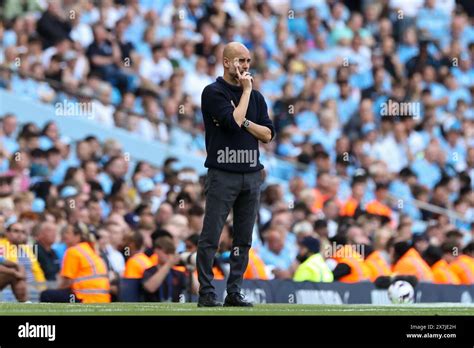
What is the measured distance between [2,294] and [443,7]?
15812mm

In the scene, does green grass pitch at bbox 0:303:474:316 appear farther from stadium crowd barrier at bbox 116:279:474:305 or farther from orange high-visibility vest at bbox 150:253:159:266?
orange high-visibility vest at bbox 150:253:159:266

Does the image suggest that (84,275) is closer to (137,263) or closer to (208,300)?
(137,263)

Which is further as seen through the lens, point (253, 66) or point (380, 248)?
point (253, 66)

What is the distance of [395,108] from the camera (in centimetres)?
2655

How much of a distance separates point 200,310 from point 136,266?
5.04 meters

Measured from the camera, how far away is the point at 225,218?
12.6 metres

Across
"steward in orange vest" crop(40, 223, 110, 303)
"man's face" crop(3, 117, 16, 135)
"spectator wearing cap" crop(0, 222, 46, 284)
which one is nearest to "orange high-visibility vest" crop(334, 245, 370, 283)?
"steward in orange vest" crop(40, 223, 110, 303)

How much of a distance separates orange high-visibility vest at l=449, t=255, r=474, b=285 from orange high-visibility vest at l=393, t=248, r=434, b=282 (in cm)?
90

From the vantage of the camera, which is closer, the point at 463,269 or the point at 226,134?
the point at 226,134

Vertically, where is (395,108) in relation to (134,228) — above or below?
above

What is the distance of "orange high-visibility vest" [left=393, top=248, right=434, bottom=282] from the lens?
18.6 metres

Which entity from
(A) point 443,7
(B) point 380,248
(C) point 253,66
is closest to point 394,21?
(A) point 443,7

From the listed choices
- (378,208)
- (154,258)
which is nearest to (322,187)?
(378,208)
